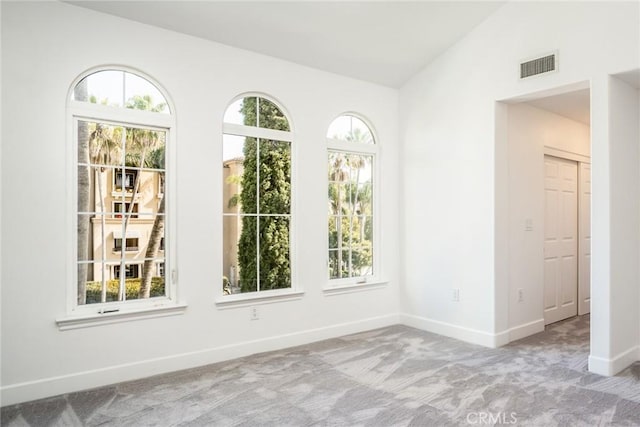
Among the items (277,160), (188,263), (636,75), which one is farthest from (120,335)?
(636,75)

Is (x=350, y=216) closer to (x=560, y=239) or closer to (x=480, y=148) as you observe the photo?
(x=480, y=148)

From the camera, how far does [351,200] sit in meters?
4.95

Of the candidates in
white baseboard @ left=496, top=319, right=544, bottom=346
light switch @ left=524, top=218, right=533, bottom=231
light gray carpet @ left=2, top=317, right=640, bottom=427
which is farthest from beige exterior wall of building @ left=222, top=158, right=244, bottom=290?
light switch @ left=524, top=218, right=533, bottom=231

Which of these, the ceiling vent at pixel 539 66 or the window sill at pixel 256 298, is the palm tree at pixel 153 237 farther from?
the ceiling vent at pixel 539 66

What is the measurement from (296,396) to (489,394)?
4.49 ft

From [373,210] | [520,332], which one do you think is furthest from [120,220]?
[520,332]

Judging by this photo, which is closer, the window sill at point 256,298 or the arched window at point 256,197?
the window sill at point 256,298

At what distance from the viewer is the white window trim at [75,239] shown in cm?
321

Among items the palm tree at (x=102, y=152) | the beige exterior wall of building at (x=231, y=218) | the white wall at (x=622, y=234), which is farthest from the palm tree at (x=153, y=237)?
the white wall at (x=622, y=234)

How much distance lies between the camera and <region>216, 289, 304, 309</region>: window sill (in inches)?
153

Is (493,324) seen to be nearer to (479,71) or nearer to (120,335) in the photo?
(479,71)

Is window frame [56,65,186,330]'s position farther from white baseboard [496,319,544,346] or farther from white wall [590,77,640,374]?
white wall [590,77,640,374]

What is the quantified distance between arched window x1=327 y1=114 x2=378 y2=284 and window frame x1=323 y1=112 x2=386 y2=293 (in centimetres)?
1

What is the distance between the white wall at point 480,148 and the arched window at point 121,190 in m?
2.74
